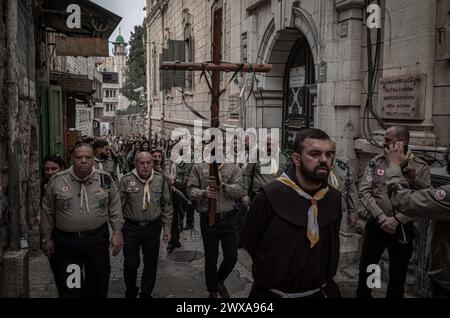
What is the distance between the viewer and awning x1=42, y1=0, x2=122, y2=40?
30.2ft

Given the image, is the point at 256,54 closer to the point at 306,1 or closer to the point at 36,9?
the point at 306,1

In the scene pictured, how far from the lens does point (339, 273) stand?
271 inches

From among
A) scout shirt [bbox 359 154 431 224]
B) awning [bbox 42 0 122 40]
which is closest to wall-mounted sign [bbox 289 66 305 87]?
awning [bbox 42 0 122 40]

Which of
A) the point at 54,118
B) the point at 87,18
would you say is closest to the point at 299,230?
the point at 54,118

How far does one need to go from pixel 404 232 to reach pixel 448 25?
2790mm

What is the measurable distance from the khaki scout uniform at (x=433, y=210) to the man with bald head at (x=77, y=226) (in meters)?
3.03

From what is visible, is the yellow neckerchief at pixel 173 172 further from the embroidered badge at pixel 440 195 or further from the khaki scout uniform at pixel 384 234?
the embroidered badge at pixel 440 195

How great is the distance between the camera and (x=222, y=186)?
18.9 ft

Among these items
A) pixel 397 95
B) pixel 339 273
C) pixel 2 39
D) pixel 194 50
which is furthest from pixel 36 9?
pixel 194 50

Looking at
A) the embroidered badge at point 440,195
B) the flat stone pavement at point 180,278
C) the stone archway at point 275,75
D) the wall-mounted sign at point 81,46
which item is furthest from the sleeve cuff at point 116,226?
the stone archway at point 275,75

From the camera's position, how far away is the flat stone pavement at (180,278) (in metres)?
5.96
